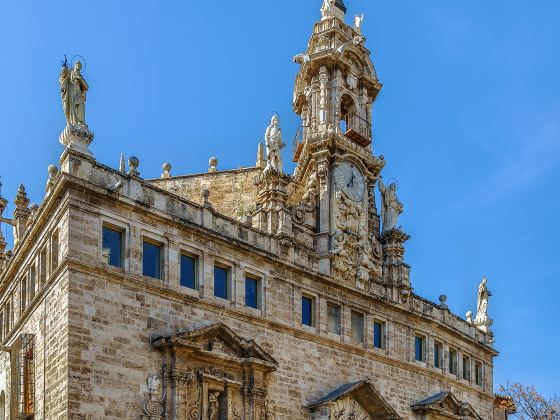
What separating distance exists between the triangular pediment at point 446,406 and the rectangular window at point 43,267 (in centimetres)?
1639

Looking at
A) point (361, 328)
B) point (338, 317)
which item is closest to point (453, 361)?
point (361, 328)

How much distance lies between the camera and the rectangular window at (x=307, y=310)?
33.1 metres

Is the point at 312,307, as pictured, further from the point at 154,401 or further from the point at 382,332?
the point at 154,401

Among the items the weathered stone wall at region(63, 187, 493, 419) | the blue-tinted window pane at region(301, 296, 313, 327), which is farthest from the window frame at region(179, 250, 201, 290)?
the blue-tinted window pane at region(301, 296, 313, 327)

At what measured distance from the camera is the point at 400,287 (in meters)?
38.1

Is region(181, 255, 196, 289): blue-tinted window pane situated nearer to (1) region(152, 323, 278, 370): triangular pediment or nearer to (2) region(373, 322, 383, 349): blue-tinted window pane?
(1) region(152, 323, 278, 370): triangular pediment

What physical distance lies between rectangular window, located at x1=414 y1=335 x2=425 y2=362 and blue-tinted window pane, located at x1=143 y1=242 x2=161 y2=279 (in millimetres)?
14298

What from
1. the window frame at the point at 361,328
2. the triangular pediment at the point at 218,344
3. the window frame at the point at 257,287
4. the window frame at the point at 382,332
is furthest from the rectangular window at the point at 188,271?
the window frame at the point at 382,332

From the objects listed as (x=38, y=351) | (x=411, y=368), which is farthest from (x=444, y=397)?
(x=38, y=351)

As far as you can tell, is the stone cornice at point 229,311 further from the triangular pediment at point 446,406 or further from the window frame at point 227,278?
the triangular pediment at point 446,406

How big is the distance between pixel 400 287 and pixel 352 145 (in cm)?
623

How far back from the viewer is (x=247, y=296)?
31078 millimetres

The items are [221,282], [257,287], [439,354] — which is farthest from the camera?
[439,354]

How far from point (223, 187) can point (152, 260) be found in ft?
44.2
